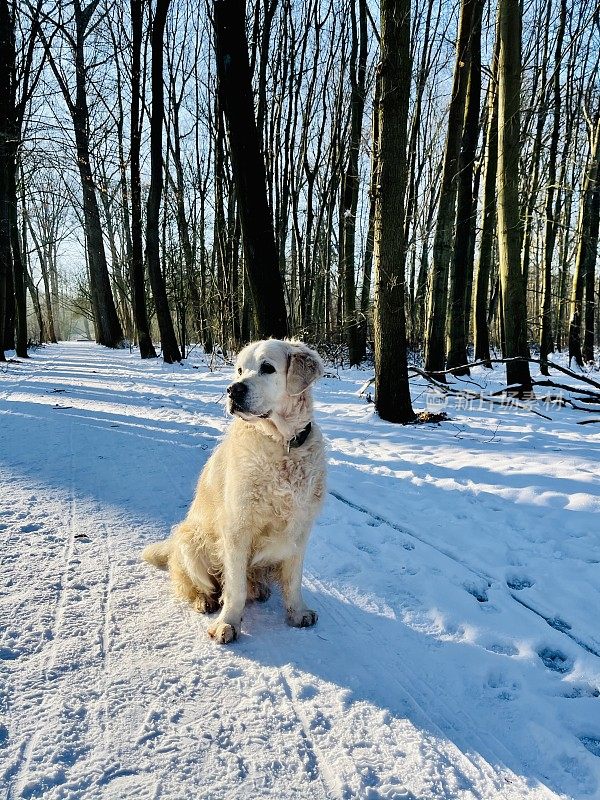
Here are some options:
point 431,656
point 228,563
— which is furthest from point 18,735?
point 431,656

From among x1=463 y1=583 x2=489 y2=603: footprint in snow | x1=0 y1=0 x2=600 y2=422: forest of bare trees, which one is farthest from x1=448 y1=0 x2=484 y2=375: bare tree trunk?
x1=463 y1=583 x2=489 y2=603: footprint in snow

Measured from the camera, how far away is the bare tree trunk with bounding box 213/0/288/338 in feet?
23.2

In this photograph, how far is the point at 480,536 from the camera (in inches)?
142

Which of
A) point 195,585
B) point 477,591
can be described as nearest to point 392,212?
point 477,591

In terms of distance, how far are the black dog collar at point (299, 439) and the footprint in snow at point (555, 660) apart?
5.01ft

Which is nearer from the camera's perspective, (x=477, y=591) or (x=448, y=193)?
(x=477, y=591)

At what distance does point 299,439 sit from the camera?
2.62m

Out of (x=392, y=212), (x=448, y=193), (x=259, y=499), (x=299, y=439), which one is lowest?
(x=259, y=499)

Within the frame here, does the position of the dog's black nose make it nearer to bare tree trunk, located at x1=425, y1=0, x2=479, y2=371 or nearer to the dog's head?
the dog's head

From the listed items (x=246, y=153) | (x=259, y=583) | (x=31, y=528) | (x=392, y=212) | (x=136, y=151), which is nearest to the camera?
(x=259, y=583)

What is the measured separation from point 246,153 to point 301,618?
6601 millimetres

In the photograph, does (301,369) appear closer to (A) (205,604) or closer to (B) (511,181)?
(A) (205,604)

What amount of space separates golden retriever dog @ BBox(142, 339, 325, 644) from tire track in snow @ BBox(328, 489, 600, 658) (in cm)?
116

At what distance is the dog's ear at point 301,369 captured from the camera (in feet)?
8.81
